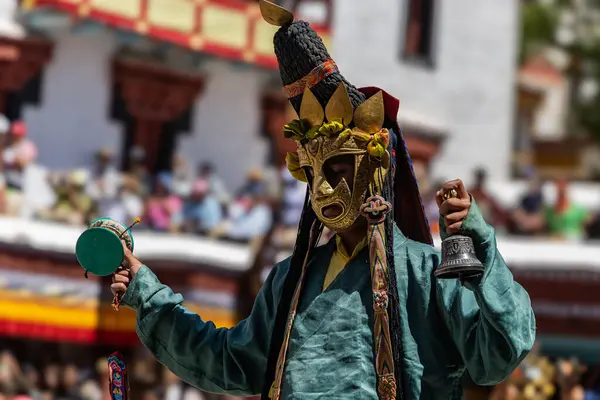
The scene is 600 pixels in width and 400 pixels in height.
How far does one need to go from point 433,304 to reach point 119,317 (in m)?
8.08

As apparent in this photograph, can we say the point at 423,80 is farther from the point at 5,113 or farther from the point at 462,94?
the point at 5,113

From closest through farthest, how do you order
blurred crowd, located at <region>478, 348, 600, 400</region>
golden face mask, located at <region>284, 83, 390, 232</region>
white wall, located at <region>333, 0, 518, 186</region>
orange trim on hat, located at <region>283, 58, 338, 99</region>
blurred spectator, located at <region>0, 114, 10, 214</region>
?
golden face mask, located at <region>284, 83, 390, 232</region> → orange trim on hat, located at <region>283, 58, 338, 99</region> → blurred crowd, located at <region>478, 348, 600, 400</region> → blurred spectator, located at <region>0, 114, 10, 214</region> → white wall, located at <region>333, 0, 518, 186</region>

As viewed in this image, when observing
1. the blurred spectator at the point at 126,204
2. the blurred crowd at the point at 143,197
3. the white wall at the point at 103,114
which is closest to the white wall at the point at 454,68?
the white wall at the point at 103,114

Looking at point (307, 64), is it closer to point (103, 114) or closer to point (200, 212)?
point (200, 212)

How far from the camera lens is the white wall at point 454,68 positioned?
19.5 meters

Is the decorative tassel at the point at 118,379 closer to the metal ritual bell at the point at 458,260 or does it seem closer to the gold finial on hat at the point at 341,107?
the gold finial on hat at the point at 341,107

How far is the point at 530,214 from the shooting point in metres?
14.4

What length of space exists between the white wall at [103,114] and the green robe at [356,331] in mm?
10813

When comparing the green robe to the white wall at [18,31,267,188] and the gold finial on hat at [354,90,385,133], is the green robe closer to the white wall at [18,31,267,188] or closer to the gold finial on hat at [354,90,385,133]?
the gold finial on hat at [354,90,385,133]

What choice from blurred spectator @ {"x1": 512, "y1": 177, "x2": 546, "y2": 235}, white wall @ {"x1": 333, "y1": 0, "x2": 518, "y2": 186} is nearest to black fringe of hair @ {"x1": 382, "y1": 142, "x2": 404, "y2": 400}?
blurred spectator @ {"x1": 512, "y1": 177, "x2": 546, "y2": 235}

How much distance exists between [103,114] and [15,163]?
13.5 ft

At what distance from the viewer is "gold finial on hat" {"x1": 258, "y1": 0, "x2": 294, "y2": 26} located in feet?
15.3

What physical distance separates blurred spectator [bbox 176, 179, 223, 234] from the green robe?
8.84 metres

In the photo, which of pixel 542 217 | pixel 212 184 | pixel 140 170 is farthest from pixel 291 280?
pixel 212 184
